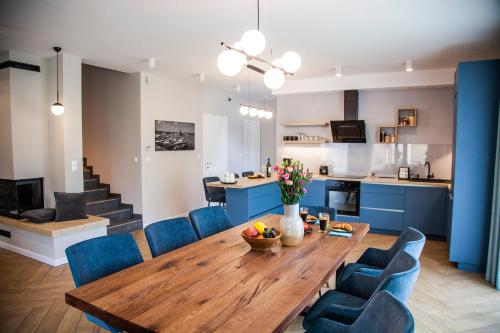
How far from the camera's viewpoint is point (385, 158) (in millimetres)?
6016

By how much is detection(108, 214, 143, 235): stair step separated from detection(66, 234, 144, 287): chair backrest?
10.6ft

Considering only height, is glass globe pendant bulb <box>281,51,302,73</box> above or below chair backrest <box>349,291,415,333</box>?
above

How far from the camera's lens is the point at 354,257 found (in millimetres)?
4230

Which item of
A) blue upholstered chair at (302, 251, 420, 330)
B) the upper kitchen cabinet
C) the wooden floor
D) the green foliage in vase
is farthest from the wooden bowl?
the upper kitchen cabinet

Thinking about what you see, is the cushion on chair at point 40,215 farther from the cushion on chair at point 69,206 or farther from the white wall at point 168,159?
the white wall at point 168,159

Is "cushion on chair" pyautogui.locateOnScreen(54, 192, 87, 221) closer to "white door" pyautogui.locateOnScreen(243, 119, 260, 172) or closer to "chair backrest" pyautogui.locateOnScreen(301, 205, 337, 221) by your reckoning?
"chair backrest" pyautogui.locateOnScreen(301, 205, 337, 221)

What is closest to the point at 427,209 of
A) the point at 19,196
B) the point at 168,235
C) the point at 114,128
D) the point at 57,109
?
the point at 168,235

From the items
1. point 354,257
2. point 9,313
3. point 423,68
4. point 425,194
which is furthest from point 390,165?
point 9,313

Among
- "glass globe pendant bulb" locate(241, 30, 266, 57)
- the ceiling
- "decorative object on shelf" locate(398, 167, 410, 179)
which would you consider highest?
the ceiling

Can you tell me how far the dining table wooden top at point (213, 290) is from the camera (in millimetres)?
1346

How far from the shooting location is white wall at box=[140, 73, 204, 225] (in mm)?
5746

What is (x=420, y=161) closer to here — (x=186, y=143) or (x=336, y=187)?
(x=336, y=187)

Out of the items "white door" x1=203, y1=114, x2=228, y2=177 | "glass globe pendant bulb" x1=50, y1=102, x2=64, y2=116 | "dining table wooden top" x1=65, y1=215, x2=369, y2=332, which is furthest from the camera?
"white door" x1=203, y1=114, x2=228, y2=177

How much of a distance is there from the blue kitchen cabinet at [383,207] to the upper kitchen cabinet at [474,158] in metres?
1.44
